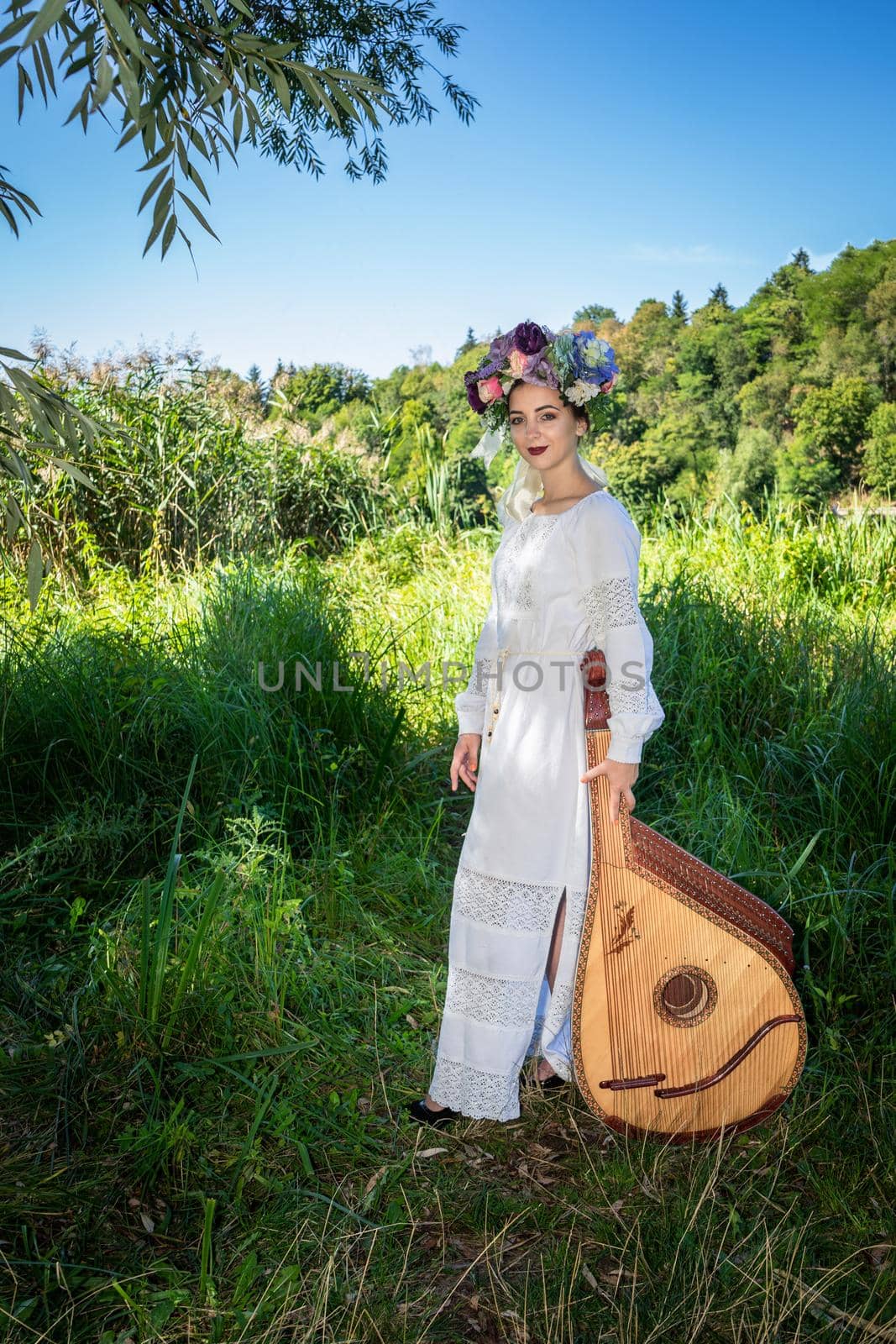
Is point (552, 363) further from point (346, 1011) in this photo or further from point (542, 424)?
point (346, 1011)

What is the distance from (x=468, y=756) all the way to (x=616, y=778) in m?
0.44

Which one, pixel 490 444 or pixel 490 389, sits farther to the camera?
pixel 490 444

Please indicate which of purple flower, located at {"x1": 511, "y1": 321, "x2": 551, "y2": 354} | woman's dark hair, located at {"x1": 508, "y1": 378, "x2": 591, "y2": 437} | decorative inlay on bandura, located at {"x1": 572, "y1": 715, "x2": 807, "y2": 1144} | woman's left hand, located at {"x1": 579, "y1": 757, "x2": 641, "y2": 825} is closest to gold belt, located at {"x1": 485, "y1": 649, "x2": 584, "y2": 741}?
decorative inlay on bandura, located at {"x1": 572, "y1": 715, "x2": 807, "y2": 1144}

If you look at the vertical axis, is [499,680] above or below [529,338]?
below

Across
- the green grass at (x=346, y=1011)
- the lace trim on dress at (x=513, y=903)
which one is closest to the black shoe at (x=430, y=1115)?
the green grass at (x=346, y=1011)

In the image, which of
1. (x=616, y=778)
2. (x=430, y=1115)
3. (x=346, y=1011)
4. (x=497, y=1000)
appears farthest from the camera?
(x=346, y=1011)

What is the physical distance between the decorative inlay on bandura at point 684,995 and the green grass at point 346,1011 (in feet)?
0.93

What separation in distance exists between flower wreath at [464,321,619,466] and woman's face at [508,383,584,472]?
2 centimetres

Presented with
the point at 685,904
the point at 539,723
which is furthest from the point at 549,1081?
the point at 539,723

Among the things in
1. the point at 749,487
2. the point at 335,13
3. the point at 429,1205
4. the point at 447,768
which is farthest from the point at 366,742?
the point at 749,487

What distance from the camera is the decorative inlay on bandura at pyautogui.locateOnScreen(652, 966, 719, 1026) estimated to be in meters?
2.02

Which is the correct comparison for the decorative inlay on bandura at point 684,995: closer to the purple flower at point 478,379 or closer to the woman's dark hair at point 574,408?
the woman's dark hair at point 574,408

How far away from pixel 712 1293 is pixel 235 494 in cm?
607

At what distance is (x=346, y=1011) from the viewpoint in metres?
2.57
